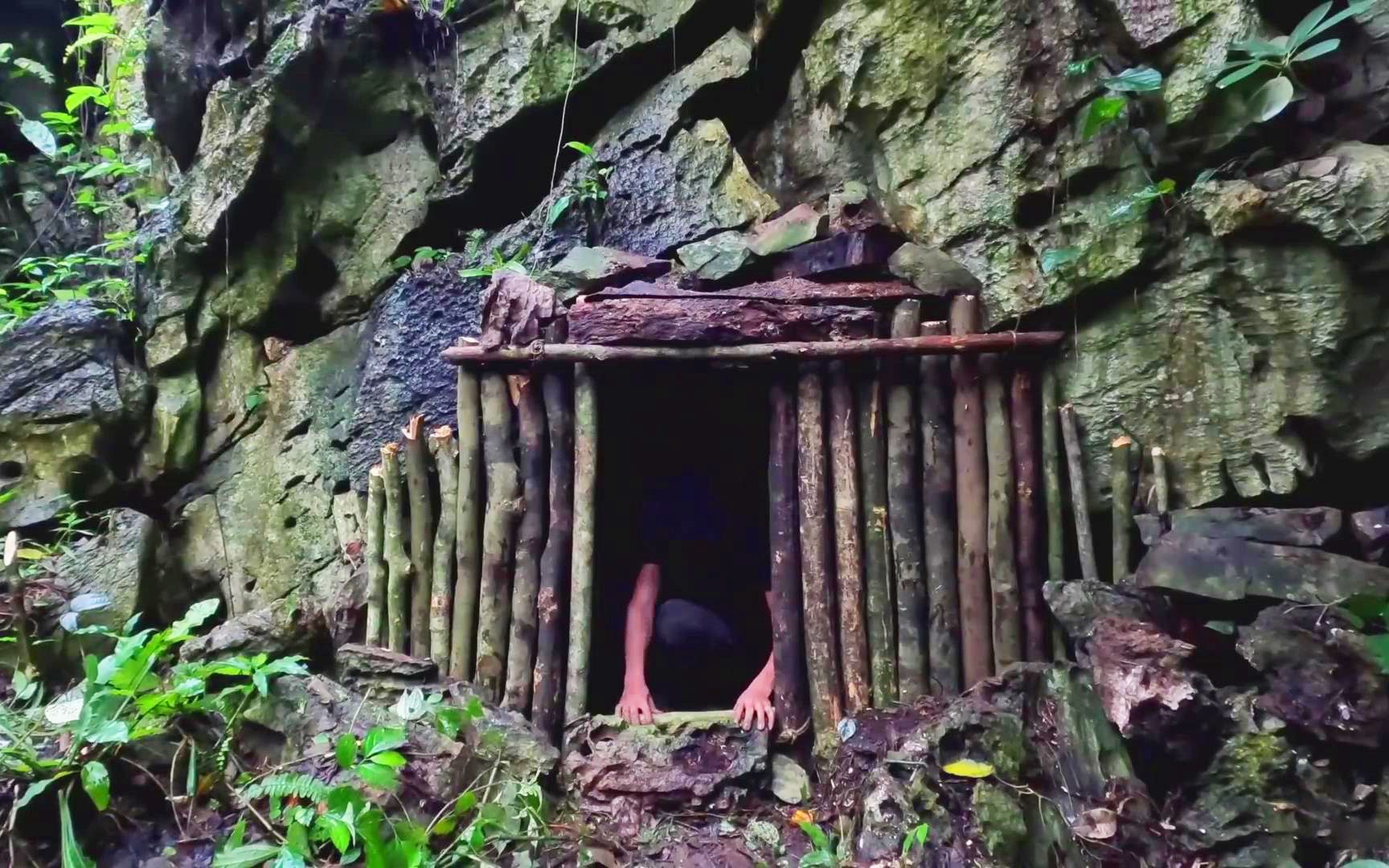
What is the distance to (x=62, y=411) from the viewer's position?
457cm

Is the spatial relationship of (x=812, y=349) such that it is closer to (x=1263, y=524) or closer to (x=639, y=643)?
(x=639, y=643)

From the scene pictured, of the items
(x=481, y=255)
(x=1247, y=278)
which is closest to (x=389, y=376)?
(x=481, y=255)

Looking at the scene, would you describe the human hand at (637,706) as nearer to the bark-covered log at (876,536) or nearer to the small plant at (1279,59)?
the bark-covered log at (876,536)

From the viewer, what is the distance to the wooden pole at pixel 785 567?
11.6 feet

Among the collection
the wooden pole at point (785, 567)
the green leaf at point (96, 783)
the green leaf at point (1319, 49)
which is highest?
the green leaf at point (1319, 49)

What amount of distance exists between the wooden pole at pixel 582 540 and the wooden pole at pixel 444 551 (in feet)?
1.72

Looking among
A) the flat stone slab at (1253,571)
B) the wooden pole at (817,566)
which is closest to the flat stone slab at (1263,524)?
the flat stone slab at (1253,571)

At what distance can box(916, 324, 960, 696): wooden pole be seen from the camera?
11.3 feet

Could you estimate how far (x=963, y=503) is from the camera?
350cm

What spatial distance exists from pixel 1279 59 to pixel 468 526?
3.44m

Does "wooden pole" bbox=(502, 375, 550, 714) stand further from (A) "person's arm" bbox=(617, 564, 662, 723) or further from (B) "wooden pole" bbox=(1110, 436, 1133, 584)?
(B) "wooden pole" bbox=(1110, 436, 1133, 584)

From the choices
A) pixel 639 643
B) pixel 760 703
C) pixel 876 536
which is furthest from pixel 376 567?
pixel 876 536

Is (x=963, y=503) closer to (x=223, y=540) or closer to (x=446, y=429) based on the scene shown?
(x=446, y=429)

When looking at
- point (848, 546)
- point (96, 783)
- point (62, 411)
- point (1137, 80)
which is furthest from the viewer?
point (62, 411)
